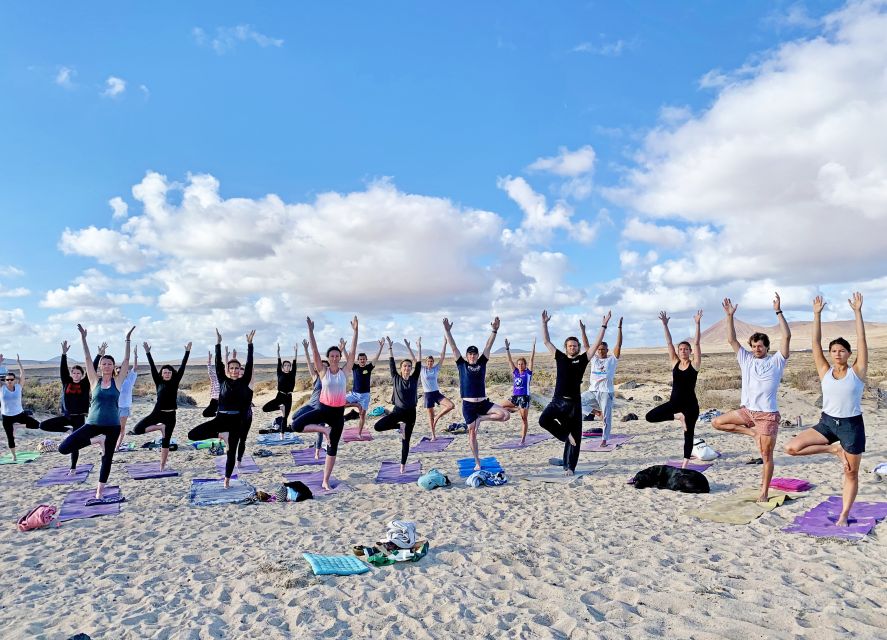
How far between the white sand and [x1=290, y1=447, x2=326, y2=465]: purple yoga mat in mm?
2777

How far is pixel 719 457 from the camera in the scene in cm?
1029

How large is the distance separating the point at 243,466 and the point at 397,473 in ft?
9.91

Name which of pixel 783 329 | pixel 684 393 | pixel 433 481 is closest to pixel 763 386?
pixel 783 329

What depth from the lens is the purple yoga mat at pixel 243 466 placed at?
10045 millimetres

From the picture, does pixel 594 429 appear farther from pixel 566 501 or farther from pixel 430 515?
pixel 430 515

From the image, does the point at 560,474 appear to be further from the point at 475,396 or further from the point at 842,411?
the point at 842,411

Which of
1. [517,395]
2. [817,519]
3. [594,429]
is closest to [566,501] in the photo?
[817,519]

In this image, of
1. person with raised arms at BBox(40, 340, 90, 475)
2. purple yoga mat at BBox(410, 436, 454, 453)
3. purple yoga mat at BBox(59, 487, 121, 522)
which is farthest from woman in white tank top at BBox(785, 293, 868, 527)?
person with raised arms at BBox(40, 340, 90, 475)

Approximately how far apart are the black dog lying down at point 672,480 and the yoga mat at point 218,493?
543cm

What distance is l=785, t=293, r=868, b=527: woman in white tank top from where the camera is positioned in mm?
5750

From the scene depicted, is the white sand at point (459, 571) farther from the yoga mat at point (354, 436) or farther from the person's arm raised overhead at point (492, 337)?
the yoga mat at point (354, 436)

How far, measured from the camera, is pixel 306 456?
37.9 ft

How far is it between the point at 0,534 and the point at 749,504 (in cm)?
855

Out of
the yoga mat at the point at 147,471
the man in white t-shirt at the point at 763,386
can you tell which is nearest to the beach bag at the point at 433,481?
the man in white t-shirt at the point at 763,386
